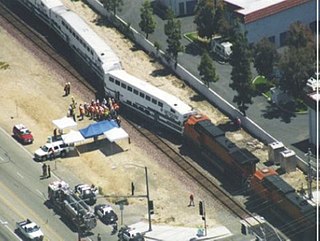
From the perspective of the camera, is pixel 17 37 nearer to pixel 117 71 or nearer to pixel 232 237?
pixel 117 71

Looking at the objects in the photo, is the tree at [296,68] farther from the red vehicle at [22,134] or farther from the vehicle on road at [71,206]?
the vehicle on road at [71,206]

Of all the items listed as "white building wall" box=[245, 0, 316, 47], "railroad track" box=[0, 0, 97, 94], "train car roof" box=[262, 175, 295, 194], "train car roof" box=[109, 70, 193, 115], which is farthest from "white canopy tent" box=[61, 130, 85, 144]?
"white building wall" box=[245, 0, 316, 47]

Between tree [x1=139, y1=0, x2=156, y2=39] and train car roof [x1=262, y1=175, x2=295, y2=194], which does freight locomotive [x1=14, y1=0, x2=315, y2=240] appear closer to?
train car roof [x1=262, y1=175, x2=295, y2=194]

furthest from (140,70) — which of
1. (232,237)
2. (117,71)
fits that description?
(232,237)

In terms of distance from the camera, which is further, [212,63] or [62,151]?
[212,63]

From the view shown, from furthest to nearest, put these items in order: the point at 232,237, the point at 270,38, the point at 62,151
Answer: the point at 270,38 → the point at 62,151 → the point at 232,237

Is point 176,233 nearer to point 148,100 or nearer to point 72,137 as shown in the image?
point 72,137
